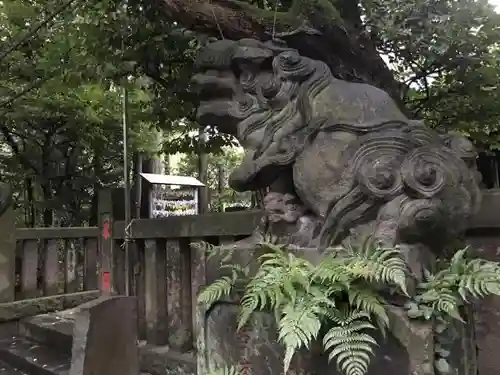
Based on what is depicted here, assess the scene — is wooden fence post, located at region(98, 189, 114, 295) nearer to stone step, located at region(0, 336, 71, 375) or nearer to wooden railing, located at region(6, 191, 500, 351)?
wooden railing, located at region(6, 191, 500, 351)

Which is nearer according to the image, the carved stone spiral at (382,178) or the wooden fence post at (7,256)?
the carved stone spiral at (382,178)

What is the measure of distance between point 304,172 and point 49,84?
12.2ft

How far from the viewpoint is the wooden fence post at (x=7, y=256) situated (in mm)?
4621

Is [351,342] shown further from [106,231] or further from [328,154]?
[106,231]

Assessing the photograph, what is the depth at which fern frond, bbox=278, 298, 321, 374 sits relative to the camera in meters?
1.51

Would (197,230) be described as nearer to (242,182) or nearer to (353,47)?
(242,182)

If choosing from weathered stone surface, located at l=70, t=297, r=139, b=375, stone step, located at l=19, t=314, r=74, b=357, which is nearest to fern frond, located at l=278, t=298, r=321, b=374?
weathered stone surface, located at l=70, t=297, r=139, b=375

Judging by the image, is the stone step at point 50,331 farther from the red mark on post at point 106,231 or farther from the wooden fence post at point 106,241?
the red mark on post at point 106,231

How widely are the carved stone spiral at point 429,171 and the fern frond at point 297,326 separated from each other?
635mm

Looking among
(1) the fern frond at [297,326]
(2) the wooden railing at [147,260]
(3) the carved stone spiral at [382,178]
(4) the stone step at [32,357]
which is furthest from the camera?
(4) the stone step at [32,357]

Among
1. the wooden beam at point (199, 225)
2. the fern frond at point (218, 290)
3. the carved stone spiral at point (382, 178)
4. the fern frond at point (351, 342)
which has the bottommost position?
the fern frond at point (351, 342)

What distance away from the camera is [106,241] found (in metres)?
4.24

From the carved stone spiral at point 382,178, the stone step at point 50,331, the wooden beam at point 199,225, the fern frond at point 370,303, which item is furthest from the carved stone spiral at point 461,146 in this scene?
the stone step at point 50,331

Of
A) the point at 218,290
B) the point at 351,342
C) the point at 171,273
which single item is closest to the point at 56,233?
the point at 171,273
